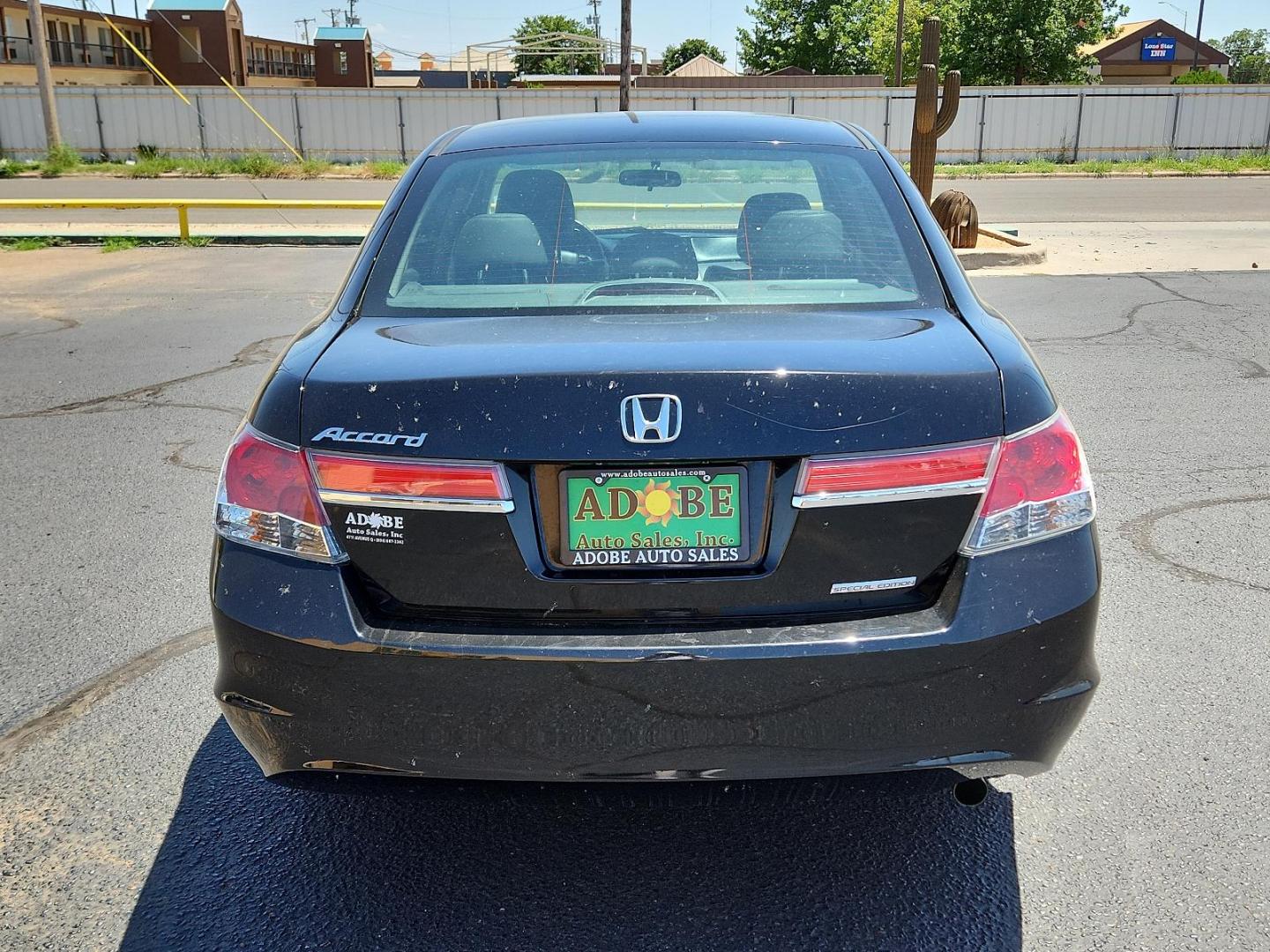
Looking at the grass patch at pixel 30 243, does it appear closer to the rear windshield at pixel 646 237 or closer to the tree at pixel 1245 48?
the rear windshield at pixel 646 237

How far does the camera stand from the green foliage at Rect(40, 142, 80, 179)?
29.1 metres

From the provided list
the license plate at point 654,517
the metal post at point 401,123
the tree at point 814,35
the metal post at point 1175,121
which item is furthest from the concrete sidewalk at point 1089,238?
the tree at point 814,35

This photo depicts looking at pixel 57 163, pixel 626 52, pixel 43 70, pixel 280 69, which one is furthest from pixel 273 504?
pixel 280 69

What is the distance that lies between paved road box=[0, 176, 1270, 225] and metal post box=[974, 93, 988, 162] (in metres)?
6.96

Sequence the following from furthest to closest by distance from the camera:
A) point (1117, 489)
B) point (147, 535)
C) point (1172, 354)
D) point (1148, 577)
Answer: point (1172, 354) → point (1117, 489) → point (147, 535) → point (1148, 577)

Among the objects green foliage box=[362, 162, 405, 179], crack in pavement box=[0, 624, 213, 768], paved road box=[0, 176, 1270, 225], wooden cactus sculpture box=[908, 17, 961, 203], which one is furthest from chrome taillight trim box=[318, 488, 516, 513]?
green foliage box=[362, 162, 405, 179]

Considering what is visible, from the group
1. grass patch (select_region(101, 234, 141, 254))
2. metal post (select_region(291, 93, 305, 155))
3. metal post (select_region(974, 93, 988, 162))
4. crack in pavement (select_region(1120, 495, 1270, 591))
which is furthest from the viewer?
metal post (select_region(291, 93, 305, 155))

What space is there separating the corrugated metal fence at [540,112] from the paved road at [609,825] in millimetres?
32318

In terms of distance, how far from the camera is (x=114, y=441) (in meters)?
6.16

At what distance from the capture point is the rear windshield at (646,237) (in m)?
2.75

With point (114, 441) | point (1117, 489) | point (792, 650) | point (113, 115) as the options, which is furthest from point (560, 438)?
point (113, 115)

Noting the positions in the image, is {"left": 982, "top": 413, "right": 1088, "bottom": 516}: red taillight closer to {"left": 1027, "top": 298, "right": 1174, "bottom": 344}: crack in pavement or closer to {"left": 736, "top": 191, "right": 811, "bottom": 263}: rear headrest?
{"left": 736, "top": 191, "right": 811, "bottom": 263}: rear headrest

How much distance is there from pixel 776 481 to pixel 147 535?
11.6 feet

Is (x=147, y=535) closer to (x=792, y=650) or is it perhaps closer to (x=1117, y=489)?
(x=792, y=650)
